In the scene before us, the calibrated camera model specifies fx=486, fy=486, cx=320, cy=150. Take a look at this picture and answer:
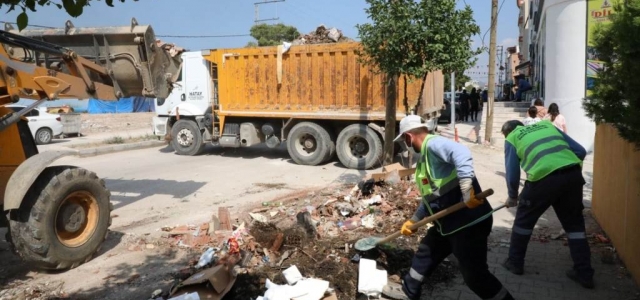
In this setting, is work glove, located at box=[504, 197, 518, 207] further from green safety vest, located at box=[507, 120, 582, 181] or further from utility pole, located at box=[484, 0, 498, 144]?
utility pole, located at box=[484, 0, 498, 144]

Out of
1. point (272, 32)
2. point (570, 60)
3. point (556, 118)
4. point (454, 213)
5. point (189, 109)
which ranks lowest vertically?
point (454, 213)

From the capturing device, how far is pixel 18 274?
5004 millimetres

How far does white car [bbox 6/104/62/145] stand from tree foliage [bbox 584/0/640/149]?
17.7 m

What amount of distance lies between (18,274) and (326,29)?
31.4 feet

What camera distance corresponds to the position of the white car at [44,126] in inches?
663

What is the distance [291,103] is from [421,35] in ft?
16.9

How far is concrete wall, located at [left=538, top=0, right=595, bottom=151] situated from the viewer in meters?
12.4

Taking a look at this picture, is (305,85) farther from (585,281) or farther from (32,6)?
(32,6)

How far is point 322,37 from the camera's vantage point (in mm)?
12625

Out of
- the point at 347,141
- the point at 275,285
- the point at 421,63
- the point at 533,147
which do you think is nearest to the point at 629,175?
the point at 533,147

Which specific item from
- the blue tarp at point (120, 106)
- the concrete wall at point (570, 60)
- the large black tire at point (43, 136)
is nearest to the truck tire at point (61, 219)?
the concrete wall at point (570, 60)

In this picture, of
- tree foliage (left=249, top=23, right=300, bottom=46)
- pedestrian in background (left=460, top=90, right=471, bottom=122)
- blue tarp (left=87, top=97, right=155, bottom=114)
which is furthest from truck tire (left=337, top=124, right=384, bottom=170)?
tree foliage (left=249, top=23, right=300, bottom=46)

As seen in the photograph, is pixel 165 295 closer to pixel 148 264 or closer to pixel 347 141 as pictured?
pixel 148 264

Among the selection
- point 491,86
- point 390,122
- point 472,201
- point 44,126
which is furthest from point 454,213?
point 44,126
